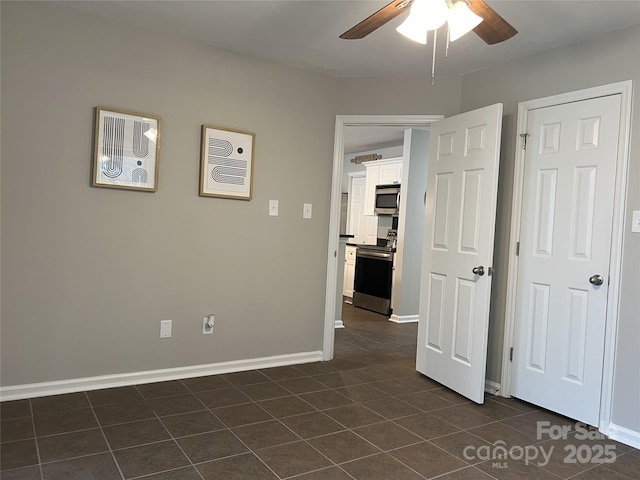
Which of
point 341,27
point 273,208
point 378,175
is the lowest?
point 273,208

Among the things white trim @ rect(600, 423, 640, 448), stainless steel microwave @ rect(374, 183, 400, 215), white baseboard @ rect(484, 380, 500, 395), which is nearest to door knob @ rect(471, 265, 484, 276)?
white baseboard @ rect(484, 380, 500, 395)

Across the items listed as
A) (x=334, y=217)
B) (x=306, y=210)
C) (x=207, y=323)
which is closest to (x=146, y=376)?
(x=207, y=323)

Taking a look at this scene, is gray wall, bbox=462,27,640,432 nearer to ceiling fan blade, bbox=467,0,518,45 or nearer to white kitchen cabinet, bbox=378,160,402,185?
ceiling fan blade, bbox=467,0,518,45

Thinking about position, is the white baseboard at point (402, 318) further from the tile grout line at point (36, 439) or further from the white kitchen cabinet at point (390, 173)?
the tile grout line at point (36, 439)

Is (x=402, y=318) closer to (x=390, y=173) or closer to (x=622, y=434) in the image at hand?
(x=390, y=173)

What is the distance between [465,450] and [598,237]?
4.71 ft

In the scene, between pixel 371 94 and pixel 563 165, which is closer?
pixel 563 165

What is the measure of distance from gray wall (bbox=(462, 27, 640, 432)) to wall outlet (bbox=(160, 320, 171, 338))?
7.37ft

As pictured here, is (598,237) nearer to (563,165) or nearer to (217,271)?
(563,165)

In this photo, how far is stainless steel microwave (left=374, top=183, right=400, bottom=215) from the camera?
6281 millimetres

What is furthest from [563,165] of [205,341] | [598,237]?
[205,341]

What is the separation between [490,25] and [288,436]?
2188 mm

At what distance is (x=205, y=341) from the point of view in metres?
3.38

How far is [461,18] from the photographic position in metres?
1.98
